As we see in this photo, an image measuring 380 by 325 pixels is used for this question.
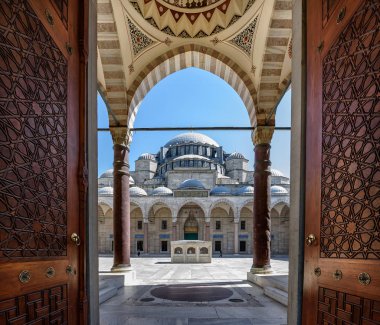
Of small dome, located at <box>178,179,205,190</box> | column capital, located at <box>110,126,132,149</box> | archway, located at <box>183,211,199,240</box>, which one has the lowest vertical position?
archway, located at <box>183,211,199,240</box>

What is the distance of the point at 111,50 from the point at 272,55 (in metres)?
4.22

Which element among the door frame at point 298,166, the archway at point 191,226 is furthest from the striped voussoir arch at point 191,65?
the archway at point 191,226

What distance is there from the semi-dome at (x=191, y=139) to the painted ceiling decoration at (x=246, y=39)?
31.6 meters

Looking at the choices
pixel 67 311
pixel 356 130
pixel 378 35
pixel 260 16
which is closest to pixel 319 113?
pixel 356 130

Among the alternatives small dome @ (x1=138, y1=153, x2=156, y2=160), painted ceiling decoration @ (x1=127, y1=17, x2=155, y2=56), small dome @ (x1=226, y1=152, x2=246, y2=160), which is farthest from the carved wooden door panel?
small dome @ (x1=138, y1=153, x2=156, y2=160)

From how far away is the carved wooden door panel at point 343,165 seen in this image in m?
1.64

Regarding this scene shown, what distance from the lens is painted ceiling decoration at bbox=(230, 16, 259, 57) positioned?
6.83 meters

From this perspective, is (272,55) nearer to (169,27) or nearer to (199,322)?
(169,27)

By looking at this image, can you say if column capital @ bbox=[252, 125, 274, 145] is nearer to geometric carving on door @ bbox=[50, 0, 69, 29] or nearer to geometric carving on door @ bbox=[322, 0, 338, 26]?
geometric carving on door @ bbox=[322, 0, 338, 26]

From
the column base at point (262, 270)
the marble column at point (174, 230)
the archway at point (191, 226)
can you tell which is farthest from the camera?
the archway at point (191, 226)

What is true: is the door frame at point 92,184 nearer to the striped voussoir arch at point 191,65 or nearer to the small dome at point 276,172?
the striped voussoir arch at point 191,65

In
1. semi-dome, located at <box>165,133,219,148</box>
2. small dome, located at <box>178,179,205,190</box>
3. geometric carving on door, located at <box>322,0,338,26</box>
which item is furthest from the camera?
semi-dome, located at <box>165,133,219,148</box>

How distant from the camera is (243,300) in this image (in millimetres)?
5336

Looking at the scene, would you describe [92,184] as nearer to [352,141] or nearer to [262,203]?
[352,141]
